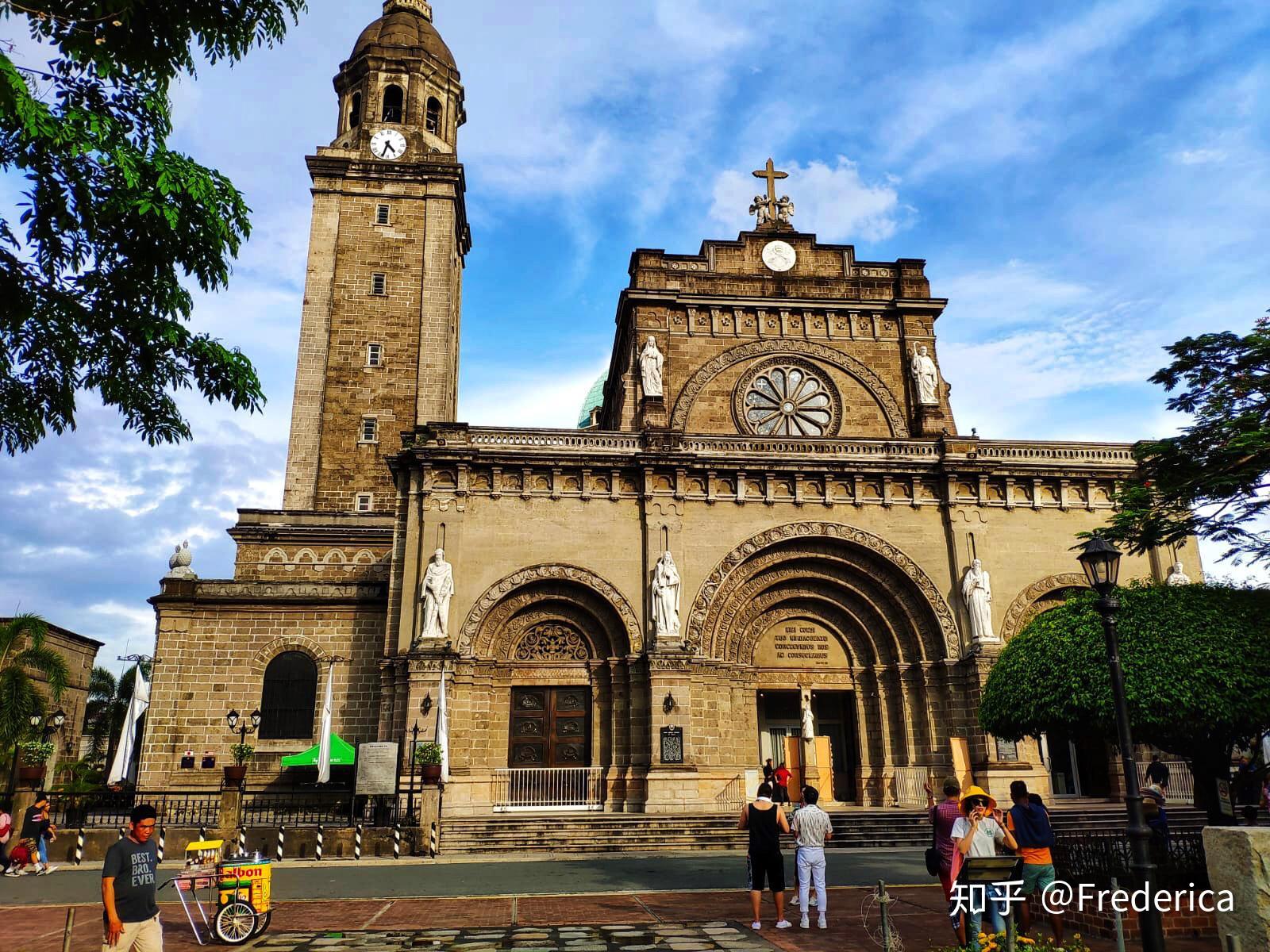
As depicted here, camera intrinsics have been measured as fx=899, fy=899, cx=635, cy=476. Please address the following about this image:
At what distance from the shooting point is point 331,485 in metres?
35.6

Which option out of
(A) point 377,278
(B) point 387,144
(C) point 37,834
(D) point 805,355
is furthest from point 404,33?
(C) point 37,834

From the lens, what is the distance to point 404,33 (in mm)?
43781

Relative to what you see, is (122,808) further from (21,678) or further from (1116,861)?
(1116,861)

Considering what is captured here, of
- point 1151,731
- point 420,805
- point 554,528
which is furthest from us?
point 554,528

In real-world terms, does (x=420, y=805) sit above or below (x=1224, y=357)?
below

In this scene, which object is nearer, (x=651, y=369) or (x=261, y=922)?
(x=261, y=922)

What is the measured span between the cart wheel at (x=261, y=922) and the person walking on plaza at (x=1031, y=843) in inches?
350

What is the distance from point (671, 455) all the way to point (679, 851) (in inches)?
451

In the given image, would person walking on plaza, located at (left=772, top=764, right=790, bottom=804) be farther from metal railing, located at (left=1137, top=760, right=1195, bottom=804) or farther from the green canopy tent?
metal railing, located at (left=1137, top=760, right=1195, bottom=804)

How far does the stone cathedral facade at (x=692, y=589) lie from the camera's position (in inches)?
1008

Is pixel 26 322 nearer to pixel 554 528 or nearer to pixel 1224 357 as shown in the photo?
pixel 1224 357

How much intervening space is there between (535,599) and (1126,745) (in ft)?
62.5

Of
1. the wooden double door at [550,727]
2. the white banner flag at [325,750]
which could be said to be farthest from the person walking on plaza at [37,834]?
the wooden double door at [550,727]

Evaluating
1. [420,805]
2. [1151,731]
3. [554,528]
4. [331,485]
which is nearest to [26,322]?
[420,805]
